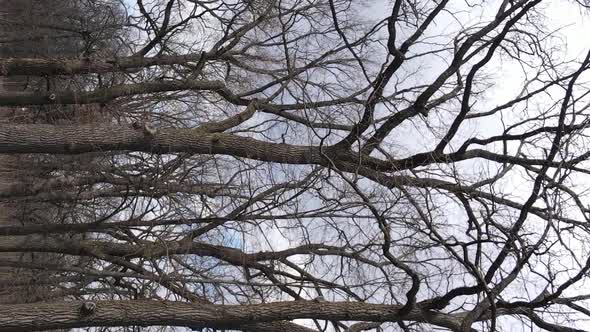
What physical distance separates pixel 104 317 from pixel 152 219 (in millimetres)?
2606

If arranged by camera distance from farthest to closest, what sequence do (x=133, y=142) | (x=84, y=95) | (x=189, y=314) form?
(x=84, y=95) → (x=133, y=142) → (x=189, y=314)

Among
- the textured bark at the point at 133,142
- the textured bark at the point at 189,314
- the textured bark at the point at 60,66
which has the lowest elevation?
the textured bark at the point at 189,314

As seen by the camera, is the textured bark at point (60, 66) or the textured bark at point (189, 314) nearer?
the textured bark at point (189, 314)

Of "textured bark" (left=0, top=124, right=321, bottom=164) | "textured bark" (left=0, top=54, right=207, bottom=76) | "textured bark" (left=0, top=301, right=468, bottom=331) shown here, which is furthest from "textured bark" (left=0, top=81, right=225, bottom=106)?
"textured bark" (left=0, top=301, right=468, bottom=331)

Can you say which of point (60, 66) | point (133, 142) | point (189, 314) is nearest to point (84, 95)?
point (60, 66)

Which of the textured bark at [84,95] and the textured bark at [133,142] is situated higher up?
the textured bark at [84,95]

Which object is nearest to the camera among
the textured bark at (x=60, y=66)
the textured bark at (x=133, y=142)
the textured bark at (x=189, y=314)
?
the textured bark at (x=189, y=314)

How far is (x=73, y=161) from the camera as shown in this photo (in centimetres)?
925

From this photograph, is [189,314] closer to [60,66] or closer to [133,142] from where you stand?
[133,142]

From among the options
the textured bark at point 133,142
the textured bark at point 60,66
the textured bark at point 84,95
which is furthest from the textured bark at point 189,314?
the textured bark at point 60,66

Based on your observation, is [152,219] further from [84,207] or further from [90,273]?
[84,207]

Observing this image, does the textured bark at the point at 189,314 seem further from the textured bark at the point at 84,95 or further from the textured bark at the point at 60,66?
the textured bark at the point at 60,66

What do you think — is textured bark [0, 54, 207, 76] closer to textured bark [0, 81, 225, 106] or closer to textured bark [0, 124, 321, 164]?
textured bark [0, 81, 225, 106]

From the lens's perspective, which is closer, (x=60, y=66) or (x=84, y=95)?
(x=84, y=95)
